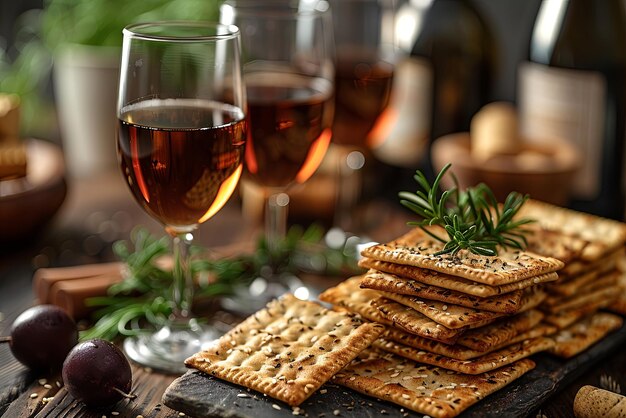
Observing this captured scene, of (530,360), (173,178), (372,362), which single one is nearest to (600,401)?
(530,360)

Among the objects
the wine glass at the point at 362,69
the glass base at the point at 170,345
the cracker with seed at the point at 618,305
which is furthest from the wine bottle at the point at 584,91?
the glass base at the point at 170,345

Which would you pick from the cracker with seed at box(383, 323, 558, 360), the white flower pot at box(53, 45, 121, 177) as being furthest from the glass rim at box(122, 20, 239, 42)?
the white flower pot at box(53, 45, 121, 177)

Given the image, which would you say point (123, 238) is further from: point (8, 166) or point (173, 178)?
point (173, 178)

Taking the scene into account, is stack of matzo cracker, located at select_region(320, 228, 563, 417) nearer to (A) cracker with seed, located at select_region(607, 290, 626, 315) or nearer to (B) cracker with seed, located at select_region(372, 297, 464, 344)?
(B) cracker with seed, located at select_region(372, 297, 464, 344)

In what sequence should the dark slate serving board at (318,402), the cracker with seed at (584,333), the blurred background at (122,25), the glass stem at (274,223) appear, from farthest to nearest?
the blurred background at (122,25) → the glass stem at (274,223) → the cracker with seed at (584,333) → the dark slate serving board at (318,402)

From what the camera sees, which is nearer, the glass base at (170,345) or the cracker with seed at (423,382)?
the cracker with seed at (423,382)

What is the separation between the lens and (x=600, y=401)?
1.41 meters

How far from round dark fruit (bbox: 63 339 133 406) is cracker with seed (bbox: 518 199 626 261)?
861 millimetres

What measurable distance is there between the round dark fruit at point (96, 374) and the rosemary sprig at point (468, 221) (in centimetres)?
54

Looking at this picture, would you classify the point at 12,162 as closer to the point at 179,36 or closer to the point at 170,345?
the point at 170,345

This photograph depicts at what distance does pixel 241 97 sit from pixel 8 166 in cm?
87

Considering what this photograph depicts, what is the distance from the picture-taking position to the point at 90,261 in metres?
2.15

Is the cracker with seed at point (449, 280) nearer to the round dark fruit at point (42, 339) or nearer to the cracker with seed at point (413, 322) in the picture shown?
the cracker with seed at point (413, 322)

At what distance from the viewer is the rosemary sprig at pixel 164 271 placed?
178 centimetres
